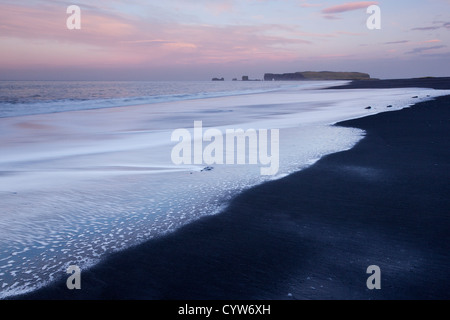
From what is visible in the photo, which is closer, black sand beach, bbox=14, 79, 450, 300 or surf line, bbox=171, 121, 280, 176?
black sand beach, bbox=14, 79, 450, 300

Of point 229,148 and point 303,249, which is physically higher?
point 229,148

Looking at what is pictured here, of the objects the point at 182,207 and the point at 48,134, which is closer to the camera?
the point at 182,207

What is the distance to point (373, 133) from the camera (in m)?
A: 11.8

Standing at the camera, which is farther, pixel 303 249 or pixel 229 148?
pixel 229 148

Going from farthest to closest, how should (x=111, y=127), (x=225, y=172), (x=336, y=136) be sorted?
(x=111, y=127) < (x=336, y=136) < (x=225, y=172)

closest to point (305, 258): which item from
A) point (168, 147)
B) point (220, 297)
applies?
point (220, 297)

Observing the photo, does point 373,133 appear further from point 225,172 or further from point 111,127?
point 111,127

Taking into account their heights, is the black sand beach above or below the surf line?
below

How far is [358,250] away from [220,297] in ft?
5.60

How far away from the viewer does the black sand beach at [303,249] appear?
129 inches

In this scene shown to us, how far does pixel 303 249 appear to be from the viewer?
400 cm

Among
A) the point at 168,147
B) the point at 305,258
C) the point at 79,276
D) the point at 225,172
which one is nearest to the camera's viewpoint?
the point at 79,276

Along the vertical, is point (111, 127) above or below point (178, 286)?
above

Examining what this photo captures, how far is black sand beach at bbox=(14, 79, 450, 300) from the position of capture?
3.27 meters
